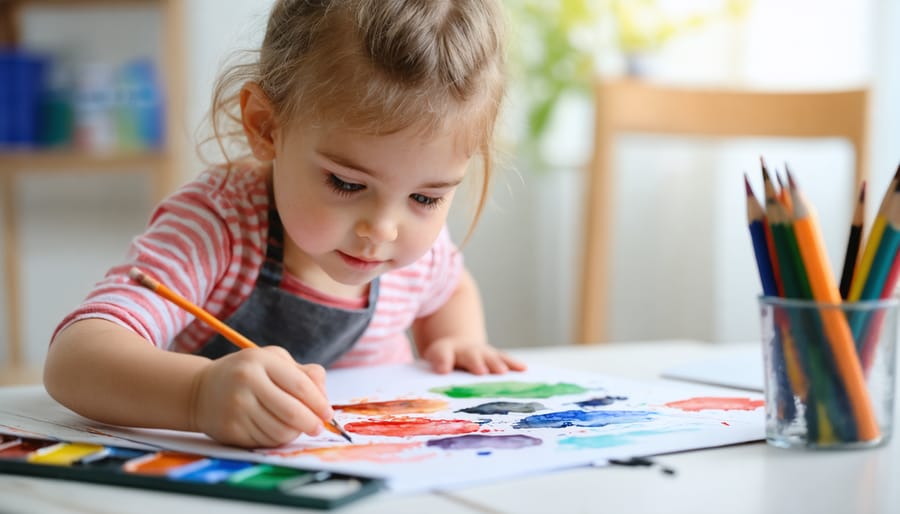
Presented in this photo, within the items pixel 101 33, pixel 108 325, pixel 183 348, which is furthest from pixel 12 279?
pixel 108 325

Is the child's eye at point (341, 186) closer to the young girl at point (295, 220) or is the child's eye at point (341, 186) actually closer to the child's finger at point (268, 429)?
the young girl at point (295, 220)

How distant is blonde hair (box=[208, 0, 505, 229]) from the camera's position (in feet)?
2.33

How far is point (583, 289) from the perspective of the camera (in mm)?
1479

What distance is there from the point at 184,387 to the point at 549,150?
189 centimetres

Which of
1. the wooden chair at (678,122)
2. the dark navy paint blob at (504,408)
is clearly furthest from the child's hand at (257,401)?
the wooden chair at (678,122)

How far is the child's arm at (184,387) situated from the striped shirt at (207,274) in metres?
0.04

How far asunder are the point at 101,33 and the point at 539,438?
2.13 metres

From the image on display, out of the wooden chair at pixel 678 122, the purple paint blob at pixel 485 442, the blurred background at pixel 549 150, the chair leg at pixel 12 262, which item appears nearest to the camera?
the purple paint blob at pixel 485 442

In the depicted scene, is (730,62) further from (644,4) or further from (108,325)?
(108,325)

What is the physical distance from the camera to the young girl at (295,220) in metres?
0.60

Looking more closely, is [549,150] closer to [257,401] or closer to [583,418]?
[583,418]

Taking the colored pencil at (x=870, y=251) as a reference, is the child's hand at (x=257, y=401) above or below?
below

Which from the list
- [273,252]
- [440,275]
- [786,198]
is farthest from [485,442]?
[440,275]

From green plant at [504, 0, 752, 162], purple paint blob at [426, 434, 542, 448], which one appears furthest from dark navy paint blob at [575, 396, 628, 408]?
green plant at [504, 0, 752, 162]
